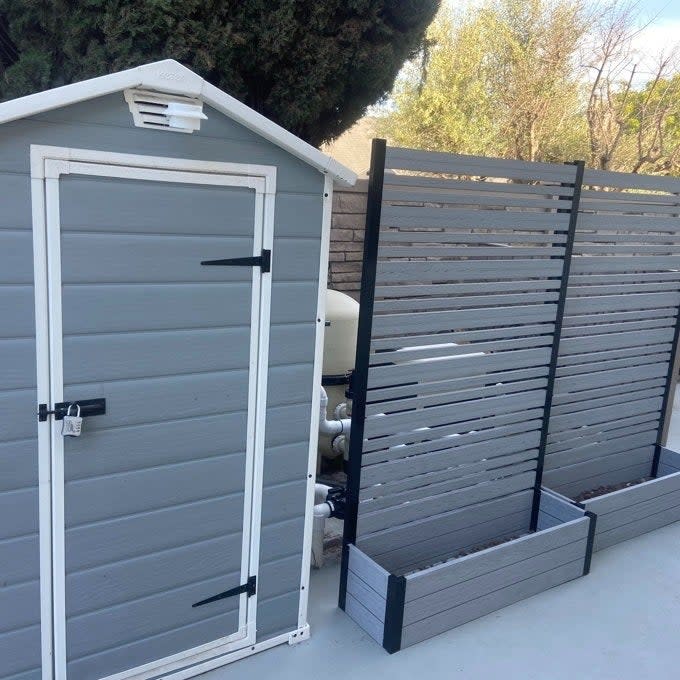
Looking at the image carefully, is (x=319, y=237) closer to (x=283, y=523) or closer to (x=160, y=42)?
(x=283, y=523)

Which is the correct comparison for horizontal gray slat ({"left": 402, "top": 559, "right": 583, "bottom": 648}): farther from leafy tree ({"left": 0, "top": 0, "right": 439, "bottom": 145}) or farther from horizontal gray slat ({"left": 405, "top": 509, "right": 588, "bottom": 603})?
leafy tree ({"left": 0, "top": 0, "right": 439, "bottom": 145})

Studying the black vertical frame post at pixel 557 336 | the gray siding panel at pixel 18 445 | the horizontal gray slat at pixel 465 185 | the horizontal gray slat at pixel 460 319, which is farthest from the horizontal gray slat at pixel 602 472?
the gray siding panel at pixel 18 445

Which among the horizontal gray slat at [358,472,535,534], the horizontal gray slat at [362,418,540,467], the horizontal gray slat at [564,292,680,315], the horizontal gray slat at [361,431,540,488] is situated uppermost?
the horizontal gray slat at [564,292,680,315]

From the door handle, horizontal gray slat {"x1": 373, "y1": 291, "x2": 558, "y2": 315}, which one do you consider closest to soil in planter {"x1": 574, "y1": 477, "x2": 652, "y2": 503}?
horizontal gray slat {"x1": 373, "y1": 291, "x2": 558, "y2": 315}

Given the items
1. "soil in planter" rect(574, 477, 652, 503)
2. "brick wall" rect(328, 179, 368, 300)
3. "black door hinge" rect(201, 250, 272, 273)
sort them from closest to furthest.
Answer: "black door hinge" rect(201, 250, 272, 273)
"brick wall" rect(328, 179, 368, 300)
"soil in planter" rect(574, 477, 652, 503)

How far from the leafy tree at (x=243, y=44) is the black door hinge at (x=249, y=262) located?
1.30 m

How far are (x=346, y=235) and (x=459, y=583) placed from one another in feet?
6.80

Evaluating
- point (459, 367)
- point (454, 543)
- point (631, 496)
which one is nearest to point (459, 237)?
point (459, 367)

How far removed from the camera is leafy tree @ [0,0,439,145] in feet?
10.0

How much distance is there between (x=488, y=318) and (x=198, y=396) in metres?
1.44

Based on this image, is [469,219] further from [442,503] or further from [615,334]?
[615,334]

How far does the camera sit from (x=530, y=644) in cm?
284

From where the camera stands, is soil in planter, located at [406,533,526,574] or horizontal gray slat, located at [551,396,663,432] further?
horizontal gray slat, located at [551,396,663,432]

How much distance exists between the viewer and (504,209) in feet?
10.2
